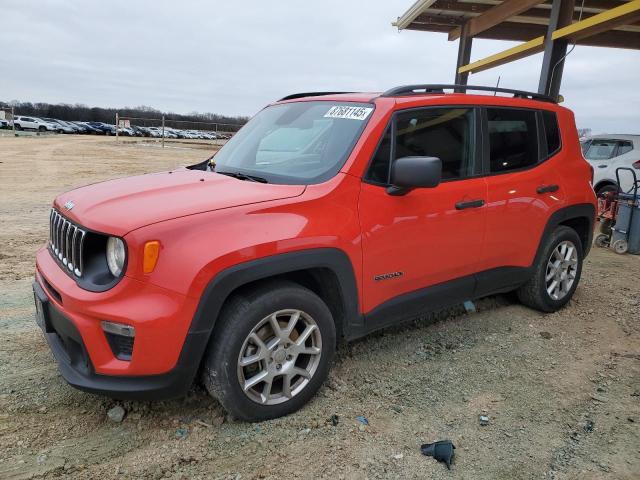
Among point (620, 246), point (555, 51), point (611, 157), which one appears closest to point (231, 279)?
point (620, 246)

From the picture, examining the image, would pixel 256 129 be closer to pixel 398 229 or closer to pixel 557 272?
pixel 398 229

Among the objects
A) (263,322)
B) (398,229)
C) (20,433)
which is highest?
(398,229)

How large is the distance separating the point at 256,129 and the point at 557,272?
2.96 meters

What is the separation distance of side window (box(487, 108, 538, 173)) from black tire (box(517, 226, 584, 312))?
749mm

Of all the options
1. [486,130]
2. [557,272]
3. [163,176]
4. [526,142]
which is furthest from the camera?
[557,272]

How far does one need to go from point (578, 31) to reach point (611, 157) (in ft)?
11.1

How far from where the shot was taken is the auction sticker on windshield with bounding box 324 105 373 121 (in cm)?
314

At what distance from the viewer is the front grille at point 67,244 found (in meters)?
2.51

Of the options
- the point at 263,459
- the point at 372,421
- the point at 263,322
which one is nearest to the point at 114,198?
the point at 263,322

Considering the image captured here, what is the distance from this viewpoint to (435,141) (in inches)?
133

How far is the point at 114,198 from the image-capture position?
272cm

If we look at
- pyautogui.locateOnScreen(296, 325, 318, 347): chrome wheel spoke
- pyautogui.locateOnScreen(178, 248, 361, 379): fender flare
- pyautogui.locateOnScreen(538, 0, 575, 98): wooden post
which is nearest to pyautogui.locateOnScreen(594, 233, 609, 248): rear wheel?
pyautogui.locateOnScreen(538, 0, 575, 98): wooden post

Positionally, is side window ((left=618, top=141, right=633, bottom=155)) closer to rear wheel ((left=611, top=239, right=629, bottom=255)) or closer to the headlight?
rear wheel ((left=611, top=239, right=629, bottom=255))

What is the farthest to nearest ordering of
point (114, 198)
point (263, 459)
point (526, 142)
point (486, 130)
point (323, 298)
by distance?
1. point (526, 142)
2. point (486, 130)
3. point (323, 298)
4. point (114, 198)
5. point (263, 459)
